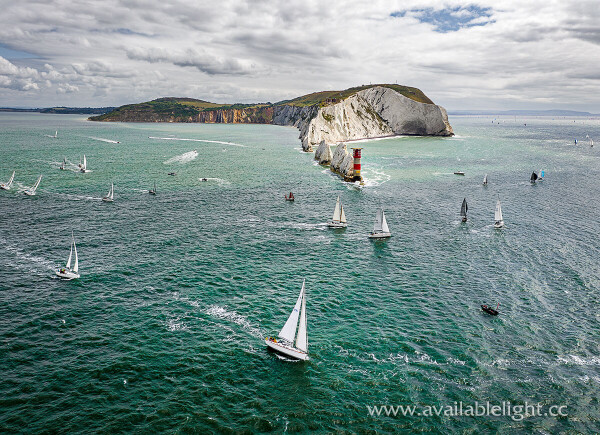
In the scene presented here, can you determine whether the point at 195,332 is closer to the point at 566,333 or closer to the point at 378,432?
the point at 378,432

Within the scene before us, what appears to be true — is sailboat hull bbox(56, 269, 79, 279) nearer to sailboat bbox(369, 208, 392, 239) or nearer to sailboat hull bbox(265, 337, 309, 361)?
sailboat hull bbox(265, 337, 309, 361)

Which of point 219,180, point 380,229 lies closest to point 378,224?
point 380,229

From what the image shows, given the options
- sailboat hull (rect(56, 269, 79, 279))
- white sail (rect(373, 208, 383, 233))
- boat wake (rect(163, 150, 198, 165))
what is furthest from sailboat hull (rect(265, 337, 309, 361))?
boat wake (rect(163, 150, 198, 165))

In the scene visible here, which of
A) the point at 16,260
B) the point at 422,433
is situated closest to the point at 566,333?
the point at 422,433

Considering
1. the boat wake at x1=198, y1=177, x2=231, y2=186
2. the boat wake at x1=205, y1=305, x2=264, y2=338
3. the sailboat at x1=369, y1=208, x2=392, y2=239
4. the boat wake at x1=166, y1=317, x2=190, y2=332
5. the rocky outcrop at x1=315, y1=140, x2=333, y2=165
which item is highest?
the rocky outcrop at x1=315, y1=140, x2=333, y2=165

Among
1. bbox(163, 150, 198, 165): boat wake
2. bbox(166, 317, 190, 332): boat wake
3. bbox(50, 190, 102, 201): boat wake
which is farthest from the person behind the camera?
bbox(163, 150, 198, 165): boat wake

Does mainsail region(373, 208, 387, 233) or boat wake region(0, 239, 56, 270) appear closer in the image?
boat wake region(0, 239, 56, 270)
